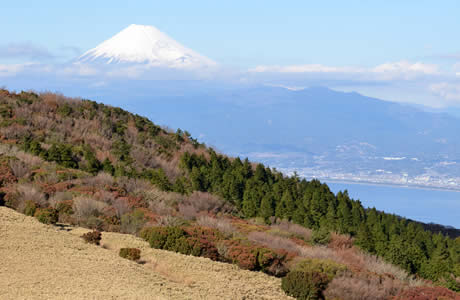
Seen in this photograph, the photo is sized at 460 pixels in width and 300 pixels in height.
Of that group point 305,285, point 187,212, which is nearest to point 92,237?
point 305,285

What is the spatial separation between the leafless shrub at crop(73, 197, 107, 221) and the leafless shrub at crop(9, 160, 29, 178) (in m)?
5.75

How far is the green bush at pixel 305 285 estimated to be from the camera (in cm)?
1285

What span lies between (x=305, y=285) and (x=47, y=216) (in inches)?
307

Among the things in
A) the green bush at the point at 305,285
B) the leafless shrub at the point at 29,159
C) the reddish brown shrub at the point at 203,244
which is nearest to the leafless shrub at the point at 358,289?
the green bush at the point at 305,285

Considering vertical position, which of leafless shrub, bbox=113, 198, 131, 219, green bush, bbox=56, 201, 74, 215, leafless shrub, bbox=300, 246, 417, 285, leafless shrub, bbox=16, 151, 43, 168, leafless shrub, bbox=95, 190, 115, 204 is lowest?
leafless shrub, bbox=300, 246, 417, 285

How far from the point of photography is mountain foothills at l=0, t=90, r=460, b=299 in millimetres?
14812

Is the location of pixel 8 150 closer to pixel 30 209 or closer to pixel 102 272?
pixel 30 209

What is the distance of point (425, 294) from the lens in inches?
526

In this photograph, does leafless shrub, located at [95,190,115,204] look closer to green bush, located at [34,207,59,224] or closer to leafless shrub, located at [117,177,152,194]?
green bush, located at [34,207,59,224]

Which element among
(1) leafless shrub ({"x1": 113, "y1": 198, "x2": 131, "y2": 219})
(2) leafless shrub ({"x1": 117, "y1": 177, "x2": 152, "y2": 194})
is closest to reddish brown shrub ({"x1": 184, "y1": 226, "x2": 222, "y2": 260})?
(1) leafless shrub ({"x1": 113, "y1": 198, "x2": 131, "y2": 219})

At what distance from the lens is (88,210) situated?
18.0 m

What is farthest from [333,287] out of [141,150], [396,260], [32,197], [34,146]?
[141,150]

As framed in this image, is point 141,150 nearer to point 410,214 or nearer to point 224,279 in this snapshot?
point 224,279

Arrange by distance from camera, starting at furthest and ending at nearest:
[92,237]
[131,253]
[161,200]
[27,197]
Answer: [161,200], [27,197], [92,237], [131,253]
